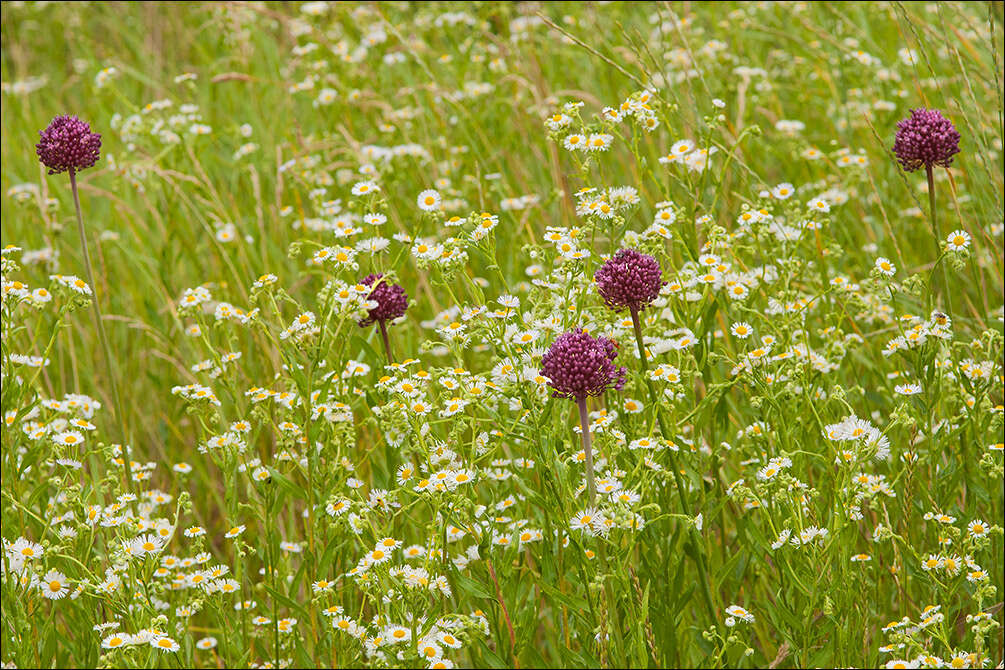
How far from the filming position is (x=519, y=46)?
4891mm

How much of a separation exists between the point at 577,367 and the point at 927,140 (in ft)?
3.57

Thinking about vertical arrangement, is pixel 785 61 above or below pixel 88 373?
above

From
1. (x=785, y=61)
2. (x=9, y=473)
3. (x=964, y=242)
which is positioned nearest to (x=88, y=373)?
(x=9, y=473)

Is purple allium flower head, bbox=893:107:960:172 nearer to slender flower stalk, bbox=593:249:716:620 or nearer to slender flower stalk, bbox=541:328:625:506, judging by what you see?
slender flower stalk, bbox=593:249:716:620

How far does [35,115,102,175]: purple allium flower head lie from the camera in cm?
244

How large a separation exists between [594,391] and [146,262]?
2.52 metres

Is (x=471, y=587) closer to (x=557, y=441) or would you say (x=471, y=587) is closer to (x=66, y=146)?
(x=557, y=441)

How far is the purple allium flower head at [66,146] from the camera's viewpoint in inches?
96.0

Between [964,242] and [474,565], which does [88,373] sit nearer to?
[474,565]

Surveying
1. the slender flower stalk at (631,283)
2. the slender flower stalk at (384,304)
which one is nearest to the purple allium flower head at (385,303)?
the slender flower stalk at (384,304)

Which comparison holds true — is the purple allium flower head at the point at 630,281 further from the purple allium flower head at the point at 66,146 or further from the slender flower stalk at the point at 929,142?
the purple allium flower head at the point at 66,146

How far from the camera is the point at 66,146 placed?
2441 millimetres

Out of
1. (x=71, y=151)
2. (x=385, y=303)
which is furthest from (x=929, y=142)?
(x=71, y=151)

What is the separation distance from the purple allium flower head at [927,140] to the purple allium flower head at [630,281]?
2.47 feet
